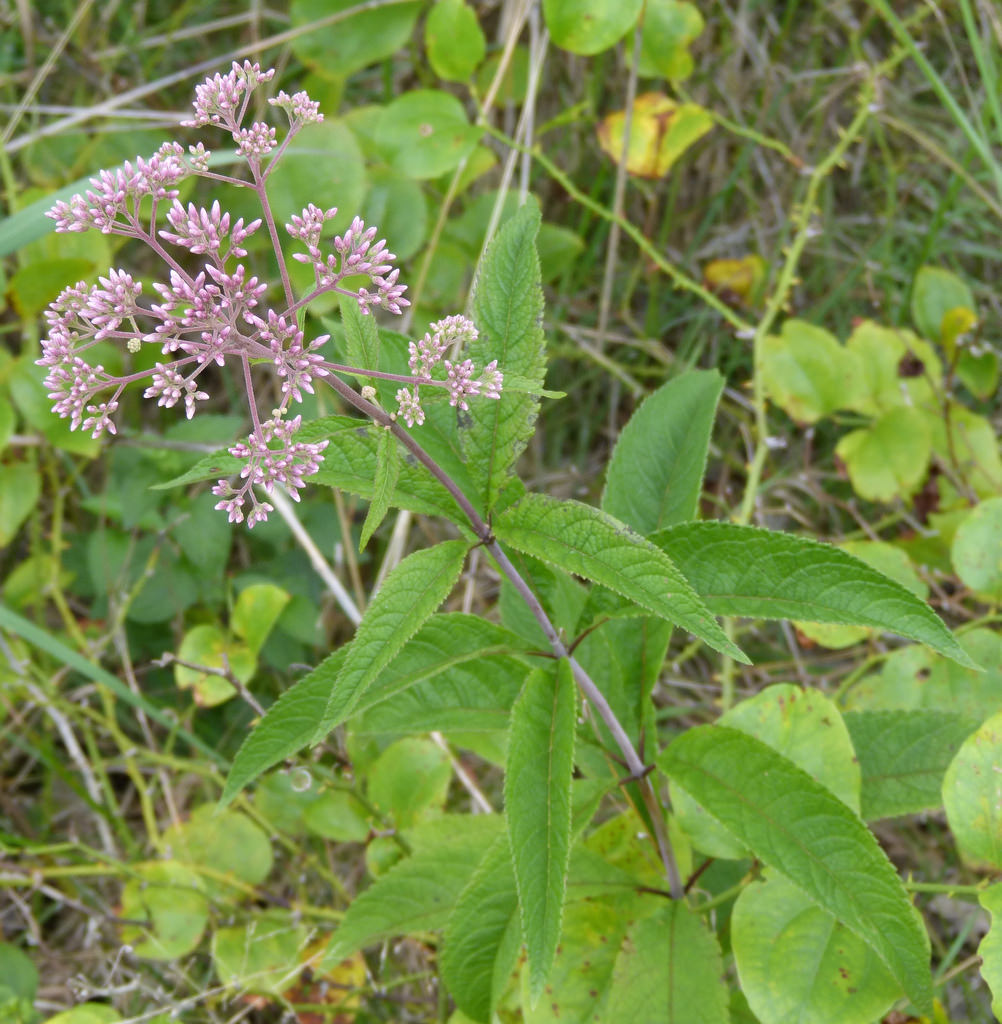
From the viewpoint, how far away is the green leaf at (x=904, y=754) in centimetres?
188

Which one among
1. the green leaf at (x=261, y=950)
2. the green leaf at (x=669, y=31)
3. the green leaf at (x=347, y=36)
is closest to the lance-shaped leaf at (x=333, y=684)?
the green leaf at (x=261, y=950)

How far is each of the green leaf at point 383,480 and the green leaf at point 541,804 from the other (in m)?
0.44

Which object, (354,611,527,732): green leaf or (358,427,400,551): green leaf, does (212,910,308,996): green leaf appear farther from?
(358,427,400,551): green leaf

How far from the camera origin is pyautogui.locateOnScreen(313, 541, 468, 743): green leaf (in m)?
1.26

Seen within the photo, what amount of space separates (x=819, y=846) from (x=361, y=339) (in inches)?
37.2

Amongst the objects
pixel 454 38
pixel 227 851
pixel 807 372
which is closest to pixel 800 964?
pixel 227 851

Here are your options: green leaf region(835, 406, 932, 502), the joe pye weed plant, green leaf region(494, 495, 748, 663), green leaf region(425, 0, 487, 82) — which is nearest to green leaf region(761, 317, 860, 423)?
green leaf region(835, 406, 932, 502)

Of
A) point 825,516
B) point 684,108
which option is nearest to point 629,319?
point 684,108

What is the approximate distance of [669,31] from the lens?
309 centimetres

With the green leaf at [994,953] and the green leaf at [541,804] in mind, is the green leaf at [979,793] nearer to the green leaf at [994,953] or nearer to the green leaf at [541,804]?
the green leaf at [994,953]

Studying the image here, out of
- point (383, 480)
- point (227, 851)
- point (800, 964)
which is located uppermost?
point (383, 480)

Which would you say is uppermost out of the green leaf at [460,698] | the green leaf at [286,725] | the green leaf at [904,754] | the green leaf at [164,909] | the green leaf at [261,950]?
the green leaf at [286,725]

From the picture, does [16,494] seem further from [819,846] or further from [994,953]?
[994,953]

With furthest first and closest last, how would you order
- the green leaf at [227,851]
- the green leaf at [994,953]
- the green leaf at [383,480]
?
the green leaf at [227,851]
the green leaf at [994,953]
the green leaf at [383,480]
